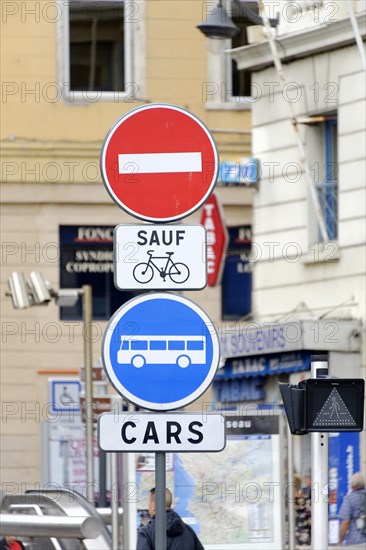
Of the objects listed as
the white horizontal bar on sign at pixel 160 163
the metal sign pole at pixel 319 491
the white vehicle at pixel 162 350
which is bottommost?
the metal sign pole at pixel 319 491

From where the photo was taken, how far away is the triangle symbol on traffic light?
37.7 feet

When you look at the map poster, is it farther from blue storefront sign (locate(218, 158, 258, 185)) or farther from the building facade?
blue storefront sign (locate(218, 158, 258, 185))

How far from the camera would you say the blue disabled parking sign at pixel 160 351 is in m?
7.89

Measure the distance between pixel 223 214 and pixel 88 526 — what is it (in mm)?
20110

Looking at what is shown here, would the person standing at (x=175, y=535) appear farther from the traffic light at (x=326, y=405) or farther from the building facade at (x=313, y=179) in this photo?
the building facade at (x=313, y=179)

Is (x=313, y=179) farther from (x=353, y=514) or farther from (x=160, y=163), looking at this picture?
(x=160, y=163)

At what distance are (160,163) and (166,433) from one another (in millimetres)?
1173

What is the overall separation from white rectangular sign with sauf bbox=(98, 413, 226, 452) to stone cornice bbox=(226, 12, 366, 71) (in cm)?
1497

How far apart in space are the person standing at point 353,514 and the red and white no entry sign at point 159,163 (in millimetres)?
9399

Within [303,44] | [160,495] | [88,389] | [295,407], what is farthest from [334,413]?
[303,44]

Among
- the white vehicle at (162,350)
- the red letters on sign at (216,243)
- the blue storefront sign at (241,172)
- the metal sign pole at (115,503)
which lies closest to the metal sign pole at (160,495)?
the white vehicle at (162,350)

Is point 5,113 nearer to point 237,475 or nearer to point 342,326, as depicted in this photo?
point 342,326

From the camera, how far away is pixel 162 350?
313 inches

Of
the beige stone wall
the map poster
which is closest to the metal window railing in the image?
the beige stone wall
